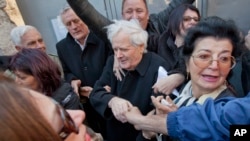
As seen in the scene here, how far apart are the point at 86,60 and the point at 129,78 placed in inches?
30.6

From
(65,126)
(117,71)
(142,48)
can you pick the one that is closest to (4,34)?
(117,71)

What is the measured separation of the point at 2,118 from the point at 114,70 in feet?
5.28

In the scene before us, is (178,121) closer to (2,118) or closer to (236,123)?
(236,123)

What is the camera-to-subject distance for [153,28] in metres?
2.78

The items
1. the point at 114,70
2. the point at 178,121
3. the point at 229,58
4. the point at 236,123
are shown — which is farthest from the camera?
the point at 114,70

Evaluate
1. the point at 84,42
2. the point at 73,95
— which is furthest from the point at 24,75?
the point at 84,42

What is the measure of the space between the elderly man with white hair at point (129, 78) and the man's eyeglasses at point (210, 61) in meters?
0.41

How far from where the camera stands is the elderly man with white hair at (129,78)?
201 cm

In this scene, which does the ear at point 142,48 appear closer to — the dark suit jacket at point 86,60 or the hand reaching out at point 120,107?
the hand reaching out at point 120,107

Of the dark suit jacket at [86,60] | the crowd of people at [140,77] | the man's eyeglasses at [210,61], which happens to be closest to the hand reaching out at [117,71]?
the crowd of people at [140,77]

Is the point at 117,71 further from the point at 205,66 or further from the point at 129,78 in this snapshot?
the point at 205,66

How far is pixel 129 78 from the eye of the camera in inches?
81.0

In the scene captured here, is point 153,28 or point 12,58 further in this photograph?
point 153,28

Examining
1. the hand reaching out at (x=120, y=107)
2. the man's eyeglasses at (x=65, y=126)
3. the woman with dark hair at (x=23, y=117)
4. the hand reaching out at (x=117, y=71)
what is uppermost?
the woman with dark hair at (x=23, y=117)
